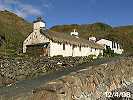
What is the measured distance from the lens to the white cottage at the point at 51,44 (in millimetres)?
48894

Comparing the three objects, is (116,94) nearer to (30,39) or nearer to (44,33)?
(44,33)

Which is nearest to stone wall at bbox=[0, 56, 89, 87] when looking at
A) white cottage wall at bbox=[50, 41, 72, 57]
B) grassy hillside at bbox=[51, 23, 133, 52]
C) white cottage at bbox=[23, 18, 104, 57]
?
white cottage wall at bbox=[50, 41, 72, 57]

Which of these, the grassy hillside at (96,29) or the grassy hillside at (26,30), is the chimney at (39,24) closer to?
the grassy hillside at (26,30)

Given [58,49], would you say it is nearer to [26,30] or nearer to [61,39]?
[61,39]

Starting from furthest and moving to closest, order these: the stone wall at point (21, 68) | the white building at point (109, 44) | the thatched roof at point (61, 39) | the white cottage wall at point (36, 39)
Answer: the white building at point (109, 44)
the white cottage wall at point (36, 39)
the thatched roof at point (61, 39)
the stone wall at point (21, 68)

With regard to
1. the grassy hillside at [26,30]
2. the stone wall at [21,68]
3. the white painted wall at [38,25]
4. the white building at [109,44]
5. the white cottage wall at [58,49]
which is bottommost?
the stone wall at [21,68]

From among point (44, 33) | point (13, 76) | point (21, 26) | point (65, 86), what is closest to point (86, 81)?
point (65, 86)

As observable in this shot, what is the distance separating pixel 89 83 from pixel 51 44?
3945 centimetres

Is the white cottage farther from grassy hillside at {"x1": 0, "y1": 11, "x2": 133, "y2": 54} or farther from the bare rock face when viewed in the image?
the bare rock face

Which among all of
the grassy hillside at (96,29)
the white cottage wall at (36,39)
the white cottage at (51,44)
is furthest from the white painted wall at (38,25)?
the grassy hillside at (96,29)

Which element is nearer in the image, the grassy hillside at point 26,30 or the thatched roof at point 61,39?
the thatched roof at point 61,39

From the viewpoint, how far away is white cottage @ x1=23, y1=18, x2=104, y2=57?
48.9m

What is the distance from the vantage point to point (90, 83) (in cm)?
926

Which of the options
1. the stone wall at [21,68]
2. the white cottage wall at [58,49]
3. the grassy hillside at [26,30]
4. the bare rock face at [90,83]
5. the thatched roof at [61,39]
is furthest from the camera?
the grassy hillside at [26,30]
